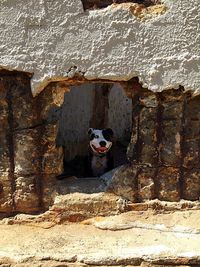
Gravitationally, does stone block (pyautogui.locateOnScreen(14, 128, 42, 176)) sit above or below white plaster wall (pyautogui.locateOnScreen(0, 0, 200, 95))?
below

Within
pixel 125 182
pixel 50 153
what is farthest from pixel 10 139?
pixel 125 182

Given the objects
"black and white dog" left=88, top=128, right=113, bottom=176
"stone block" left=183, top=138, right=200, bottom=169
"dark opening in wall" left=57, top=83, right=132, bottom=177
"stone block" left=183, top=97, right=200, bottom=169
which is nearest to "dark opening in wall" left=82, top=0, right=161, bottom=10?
"stone block" left=183, top=97, right=200, bottom=169

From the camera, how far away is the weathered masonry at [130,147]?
4.88 meters

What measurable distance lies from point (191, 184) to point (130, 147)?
2.58 feet

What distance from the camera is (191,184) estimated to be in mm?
5082

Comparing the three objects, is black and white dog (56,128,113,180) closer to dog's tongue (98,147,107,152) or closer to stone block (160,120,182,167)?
dog's tongue (98,147,107,152)

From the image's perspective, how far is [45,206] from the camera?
16.9 ft

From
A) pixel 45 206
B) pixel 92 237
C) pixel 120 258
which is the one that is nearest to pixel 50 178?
pixel 45 206

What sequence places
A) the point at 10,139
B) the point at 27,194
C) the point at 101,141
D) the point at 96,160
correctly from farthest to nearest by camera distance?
the point at 96,160
the point at 101,141
the point at 27,194
the point at 10,139

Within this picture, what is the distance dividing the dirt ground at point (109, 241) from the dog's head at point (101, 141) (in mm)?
961

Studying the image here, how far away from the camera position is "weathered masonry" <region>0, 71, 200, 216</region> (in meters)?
4.88

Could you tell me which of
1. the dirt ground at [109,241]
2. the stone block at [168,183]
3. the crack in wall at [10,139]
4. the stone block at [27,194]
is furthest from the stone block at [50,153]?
the stone block at [168,183]

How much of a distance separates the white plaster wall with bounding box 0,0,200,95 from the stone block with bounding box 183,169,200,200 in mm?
955

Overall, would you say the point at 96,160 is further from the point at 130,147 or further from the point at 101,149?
the point at 130,147
